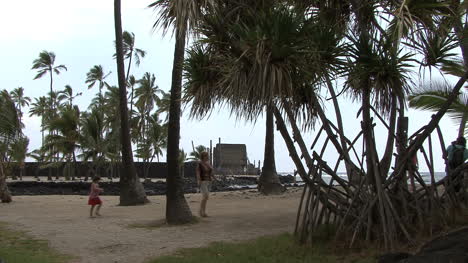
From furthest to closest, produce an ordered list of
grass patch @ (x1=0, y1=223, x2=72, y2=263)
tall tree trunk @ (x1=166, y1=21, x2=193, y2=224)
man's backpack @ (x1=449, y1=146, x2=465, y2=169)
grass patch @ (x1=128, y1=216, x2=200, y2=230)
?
tall tree trunk @ (x1=166, y1=21, x2=193, y2=224)
grass patch @ (x1=128, y1=216, x2=200, y2=230)
man's backpack @ (x1=449, y1=146, x2=465, y2=169)
grass patch @ (x1=0, y1=223, x2=72, y2=263)

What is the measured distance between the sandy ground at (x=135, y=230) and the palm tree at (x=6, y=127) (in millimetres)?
4865

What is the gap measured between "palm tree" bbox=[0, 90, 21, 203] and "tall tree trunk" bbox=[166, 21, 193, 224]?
33.9 feet

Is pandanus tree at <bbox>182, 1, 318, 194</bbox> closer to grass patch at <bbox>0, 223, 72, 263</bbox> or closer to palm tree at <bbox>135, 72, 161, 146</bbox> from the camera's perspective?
grass patch at <bbox>0, 223, 72, 263</bbox>

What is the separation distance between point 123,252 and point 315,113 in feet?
13.0

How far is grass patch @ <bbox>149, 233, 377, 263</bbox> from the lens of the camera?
21.7 feet

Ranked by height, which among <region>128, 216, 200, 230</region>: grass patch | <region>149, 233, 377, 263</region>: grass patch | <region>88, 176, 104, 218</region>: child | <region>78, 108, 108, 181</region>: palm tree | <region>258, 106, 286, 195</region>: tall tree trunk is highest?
<region>78, 108, 108, 181</region>: palm tree

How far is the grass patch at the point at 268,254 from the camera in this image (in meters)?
6.62

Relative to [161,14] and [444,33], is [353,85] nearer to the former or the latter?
[444,33]

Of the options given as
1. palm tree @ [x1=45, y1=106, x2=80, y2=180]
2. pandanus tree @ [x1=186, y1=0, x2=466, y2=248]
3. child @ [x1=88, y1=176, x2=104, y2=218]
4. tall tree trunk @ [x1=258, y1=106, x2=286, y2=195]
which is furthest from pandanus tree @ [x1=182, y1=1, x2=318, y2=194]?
palm tree @ [x1=45, y1=106, x2=80, y2=180]

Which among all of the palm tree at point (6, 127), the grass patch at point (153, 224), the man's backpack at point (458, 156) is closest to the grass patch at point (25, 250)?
the grass patch at point (153, 224)

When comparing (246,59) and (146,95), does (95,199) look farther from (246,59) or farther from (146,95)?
(146,95)

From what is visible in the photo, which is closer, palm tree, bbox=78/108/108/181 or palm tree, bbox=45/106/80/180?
palm tree, bbox=45/106/80/180

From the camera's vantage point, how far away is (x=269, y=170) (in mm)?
19594

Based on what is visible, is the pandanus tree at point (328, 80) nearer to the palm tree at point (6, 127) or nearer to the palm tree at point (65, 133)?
the palm tree at point (6, 127)
